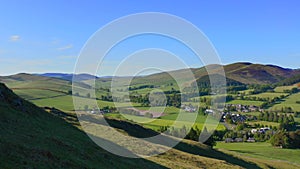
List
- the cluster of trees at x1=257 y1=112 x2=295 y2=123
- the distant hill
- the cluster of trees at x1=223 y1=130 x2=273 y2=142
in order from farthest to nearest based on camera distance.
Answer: the cluster of trees at x1=257 y1=112 x2=295 y2=123 → the cluster of trees at x1=223 y1=130 x2=273 y2=142 → the distant hill

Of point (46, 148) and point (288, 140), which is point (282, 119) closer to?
point (288, 140)

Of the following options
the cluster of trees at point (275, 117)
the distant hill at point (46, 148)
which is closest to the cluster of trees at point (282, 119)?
the cluster of trees at point (275, 117)

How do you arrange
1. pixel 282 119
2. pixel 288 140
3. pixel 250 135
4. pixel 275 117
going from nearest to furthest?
1. pixel 288 140
2. pixel 250 135
3. pixel 282 119
4. pixel 275 117

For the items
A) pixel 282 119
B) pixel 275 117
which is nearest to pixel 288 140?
pixel 282 119

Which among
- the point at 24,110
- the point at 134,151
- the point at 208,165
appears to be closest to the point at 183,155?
the point at 208,165

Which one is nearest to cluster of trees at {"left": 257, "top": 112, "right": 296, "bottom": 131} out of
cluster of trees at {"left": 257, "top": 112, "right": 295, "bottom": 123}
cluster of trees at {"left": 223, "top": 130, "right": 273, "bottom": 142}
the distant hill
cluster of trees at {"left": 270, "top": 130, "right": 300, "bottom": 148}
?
cluster of trees at {"left": 257, "top": 112, "right": 295, "bottom": 123}

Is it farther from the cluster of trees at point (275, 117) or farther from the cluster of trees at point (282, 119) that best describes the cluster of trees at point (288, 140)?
the cluster of trees at point (275, 117)

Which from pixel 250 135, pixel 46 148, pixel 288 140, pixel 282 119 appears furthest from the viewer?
pixel 282 119

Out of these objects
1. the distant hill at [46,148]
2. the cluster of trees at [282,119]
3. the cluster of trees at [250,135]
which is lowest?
the cluster of trees at [250,135]

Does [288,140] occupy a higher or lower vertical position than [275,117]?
lower

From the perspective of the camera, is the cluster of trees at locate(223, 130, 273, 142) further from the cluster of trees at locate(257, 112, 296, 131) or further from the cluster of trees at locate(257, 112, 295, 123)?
→ the cluster of trees at locate(257, 112, 295, 123)

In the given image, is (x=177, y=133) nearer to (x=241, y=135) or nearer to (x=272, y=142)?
(x=272, y=142)
